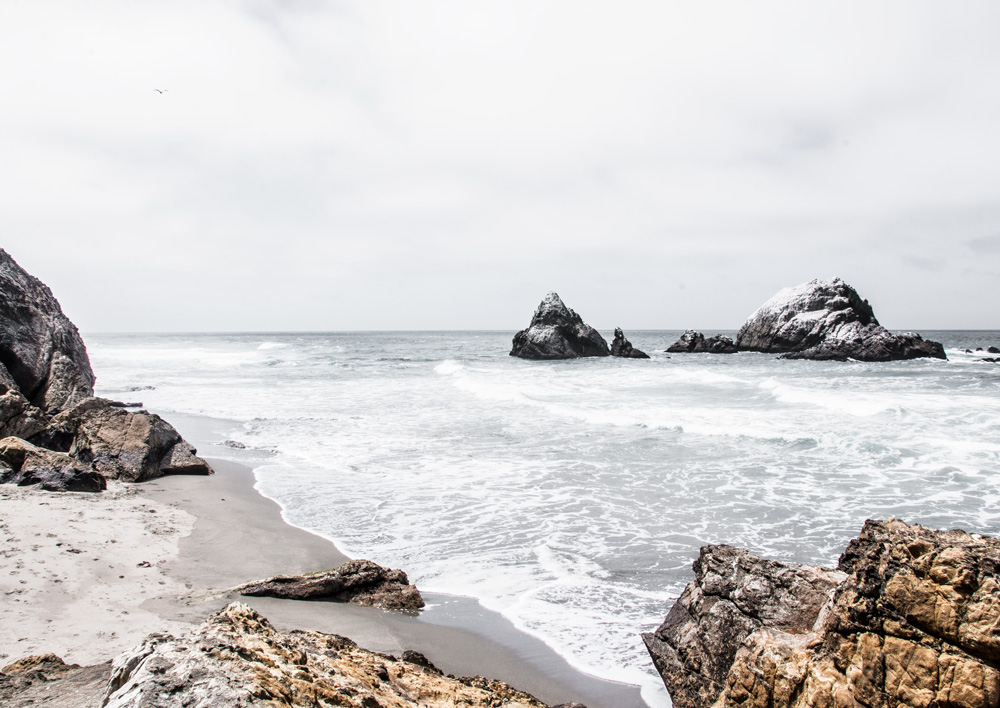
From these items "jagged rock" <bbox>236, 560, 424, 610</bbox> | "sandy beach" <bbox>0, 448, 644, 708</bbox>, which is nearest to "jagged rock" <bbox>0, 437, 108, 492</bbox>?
"sandy beach" <bbox>0, 448, 644, 708</bbox>

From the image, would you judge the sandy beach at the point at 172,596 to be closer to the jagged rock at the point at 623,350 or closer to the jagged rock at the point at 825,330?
the jagged rock at the point at 623,350

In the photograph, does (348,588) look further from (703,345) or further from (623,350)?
(703,345)

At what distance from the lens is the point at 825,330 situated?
1879 inches

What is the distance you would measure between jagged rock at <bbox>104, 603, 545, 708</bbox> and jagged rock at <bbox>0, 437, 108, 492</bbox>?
6878 mm

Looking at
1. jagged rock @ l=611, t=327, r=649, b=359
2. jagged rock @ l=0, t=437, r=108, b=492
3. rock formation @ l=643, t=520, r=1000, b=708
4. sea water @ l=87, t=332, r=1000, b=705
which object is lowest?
sea water @ l=87, t=332, r=1000, b=705

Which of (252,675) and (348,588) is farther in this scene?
(348,588)

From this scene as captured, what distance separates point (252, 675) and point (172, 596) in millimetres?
3782

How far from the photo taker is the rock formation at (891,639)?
2.33 m


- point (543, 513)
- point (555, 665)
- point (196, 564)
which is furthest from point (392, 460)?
point (555, 665)

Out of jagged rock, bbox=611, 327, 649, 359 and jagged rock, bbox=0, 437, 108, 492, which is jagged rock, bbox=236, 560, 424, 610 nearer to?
jagged rock, bbox=0, 437, 108, 492

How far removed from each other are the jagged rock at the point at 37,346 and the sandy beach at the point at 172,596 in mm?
5352

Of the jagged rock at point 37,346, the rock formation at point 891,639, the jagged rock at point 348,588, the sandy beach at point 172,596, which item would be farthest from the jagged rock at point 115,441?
the rock formation at point 891,639

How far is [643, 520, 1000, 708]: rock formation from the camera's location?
2334 millimetres

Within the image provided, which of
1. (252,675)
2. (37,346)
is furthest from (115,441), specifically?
(252,675)
